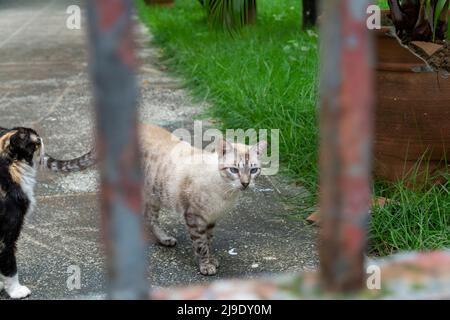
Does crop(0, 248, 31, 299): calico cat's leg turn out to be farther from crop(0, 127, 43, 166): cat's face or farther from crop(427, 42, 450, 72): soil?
crop(427, 42, 450, 72): soil

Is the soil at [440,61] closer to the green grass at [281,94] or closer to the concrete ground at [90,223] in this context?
the green grass at [281,94]

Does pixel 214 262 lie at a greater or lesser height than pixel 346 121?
lesser

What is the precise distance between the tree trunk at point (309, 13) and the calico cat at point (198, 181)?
547 cm

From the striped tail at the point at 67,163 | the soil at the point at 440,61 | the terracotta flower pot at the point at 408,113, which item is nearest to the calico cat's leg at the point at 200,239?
the striped tail at the point at 67,163

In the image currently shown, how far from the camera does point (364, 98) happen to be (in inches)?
29.3

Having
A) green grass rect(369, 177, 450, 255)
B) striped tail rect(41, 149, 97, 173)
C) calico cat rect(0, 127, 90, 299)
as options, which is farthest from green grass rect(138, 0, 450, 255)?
calico cat rect(0, 127, 90, 299)

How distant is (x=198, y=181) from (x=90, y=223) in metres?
0.93

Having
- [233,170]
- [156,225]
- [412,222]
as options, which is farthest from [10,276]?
Result: [412,222]

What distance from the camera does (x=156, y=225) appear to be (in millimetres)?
3770

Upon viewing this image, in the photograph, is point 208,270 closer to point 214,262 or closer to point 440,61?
point 214,262

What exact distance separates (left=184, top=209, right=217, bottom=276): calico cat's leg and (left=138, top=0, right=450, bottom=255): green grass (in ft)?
2.61

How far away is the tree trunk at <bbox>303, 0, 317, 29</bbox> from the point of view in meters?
8.75
